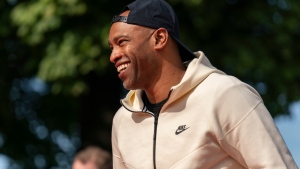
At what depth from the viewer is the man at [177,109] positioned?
4.19m

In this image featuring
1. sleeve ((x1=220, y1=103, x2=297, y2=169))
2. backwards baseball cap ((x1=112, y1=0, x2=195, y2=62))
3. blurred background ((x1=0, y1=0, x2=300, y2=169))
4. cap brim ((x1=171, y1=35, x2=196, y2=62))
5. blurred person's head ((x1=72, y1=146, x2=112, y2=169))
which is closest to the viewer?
sleeve ((x1=220, y1=103, x2=297, y2=169))

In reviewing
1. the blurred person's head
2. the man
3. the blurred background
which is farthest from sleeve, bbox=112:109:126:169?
the blurred background

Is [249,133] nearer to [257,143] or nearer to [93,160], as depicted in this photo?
[257,143]

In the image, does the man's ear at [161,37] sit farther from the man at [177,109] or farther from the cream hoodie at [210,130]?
the cream hoodie at [210,130]

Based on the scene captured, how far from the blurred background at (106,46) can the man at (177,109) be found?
24.8ft

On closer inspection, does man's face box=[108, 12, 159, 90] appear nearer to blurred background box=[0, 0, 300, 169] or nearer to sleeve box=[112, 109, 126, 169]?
sleeve box=[112, 109, 126, 169]

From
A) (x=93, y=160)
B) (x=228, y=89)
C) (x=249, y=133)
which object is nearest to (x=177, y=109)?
(x=228, y=89)

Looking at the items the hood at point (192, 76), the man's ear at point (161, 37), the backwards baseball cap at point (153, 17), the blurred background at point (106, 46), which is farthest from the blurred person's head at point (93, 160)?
the blurred background at point (106, 46)

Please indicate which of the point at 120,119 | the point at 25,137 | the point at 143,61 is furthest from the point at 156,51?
the point at 25,137

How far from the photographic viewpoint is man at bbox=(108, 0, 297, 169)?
4191 mm

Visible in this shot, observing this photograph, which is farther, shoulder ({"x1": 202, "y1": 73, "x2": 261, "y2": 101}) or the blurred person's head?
the blurred person's head

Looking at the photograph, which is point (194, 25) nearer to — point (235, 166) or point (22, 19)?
point (22, 19)

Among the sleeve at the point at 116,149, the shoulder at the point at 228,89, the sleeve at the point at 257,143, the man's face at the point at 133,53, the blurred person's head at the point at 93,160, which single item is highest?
the man's face at the point at 133,53

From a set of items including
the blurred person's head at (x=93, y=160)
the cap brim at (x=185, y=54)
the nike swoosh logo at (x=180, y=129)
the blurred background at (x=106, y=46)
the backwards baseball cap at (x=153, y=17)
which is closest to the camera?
the nike swoosh logo at (x=180, y=129)
